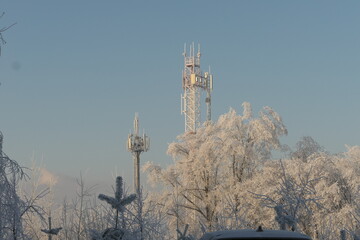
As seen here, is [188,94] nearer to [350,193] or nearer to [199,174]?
[199,174]

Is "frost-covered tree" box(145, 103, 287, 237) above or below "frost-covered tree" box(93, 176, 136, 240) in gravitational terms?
above

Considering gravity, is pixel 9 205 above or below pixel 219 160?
below

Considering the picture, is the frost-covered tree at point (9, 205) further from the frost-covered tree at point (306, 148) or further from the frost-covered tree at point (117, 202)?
the frost-covered tree at point (306, 148)

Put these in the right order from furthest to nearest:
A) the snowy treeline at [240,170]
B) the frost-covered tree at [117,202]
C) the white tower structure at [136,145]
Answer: the white tower structure at [136,145], the snowy treeline at [240,170], the frost-covered tree at [117,202]

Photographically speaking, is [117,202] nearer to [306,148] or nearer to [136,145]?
[306,148]

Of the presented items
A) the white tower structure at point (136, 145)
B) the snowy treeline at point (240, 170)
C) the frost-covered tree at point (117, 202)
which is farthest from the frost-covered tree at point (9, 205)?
the white tower structure at point (136, 145)

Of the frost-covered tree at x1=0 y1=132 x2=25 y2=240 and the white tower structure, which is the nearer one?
the frost-covered tree at x1=0 y1=132 x2=25 y2=240

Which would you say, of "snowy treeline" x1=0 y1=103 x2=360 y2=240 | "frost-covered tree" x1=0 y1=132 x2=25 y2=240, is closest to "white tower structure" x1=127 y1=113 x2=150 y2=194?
"snowy treeline" x1=0 y1=103 x2=360 y2=240

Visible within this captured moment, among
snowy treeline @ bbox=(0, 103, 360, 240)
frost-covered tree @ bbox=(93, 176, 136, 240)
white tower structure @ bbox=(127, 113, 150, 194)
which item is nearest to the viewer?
frost-covered tree @ bbox=(93, 176, 136, 240)

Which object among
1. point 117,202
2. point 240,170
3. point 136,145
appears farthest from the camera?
point 136,145

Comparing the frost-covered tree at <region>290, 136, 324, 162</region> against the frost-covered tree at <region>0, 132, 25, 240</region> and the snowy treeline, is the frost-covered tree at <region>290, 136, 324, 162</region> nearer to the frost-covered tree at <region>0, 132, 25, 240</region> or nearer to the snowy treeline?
the snowy treeline

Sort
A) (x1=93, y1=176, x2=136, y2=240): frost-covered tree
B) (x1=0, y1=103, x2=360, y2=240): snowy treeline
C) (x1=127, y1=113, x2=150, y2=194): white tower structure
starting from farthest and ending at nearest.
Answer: (x1=127, y1=113, x2=150, y2=194): white tower structure < (x1=0, y1=103, x2=360, y2=240): snowy treeline < (x1=93, y1=176, x2=136, y2=240): frost-covered tree

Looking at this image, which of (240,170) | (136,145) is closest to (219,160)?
(240,170)

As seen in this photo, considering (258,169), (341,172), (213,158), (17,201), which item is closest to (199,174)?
(213,158)
